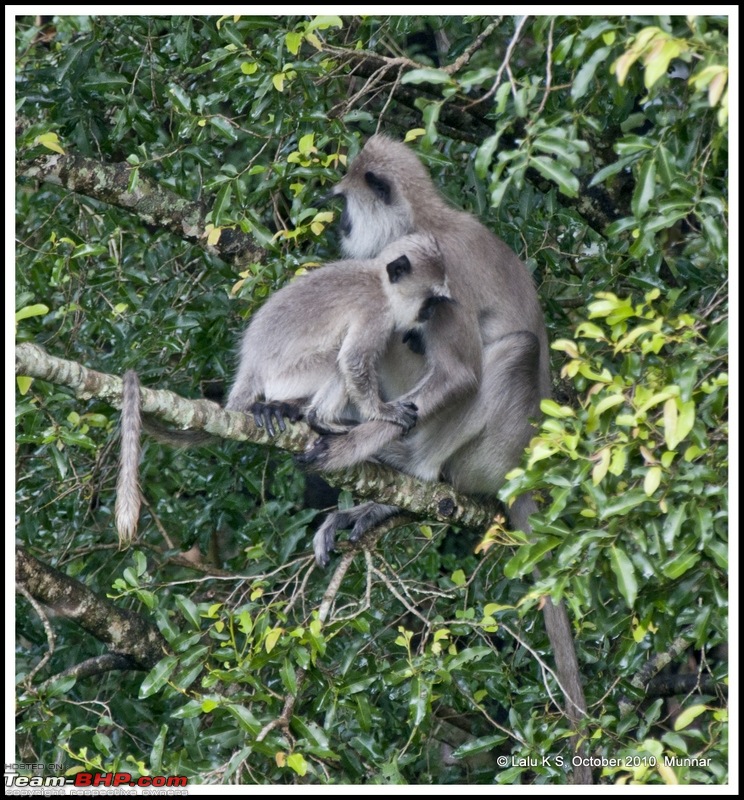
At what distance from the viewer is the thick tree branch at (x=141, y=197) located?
13.6 feet

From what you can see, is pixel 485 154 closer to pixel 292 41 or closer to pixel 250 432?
pixel 292 41

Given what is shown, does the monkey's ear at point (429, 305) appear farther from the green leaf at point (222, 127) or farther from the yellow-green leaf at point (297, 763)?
the yellow-green leaf at point (297, 763)

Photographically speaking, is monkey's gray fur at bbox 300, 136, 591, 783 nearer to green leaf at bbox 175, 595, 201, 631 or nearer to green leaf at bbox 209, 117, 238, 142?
green leaf at bbox 209, 117, 238, 142

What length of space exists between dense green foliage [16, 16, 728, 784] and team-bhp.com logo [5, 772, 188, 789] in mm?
44

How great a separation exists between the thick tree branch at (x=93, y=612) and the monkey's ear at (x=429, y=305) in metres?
1.44

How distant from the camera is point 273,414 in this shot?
3.70m

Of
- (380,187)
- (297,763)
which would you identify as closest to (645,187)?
(297,763)

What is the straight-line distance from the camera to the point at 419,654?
3344 mm

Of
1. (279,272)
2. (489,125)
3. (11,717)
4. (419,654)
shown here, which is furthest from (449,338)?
(11,717)

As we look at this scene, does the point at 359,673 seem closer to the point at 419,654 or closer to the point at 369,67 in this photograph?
the point at 419,654

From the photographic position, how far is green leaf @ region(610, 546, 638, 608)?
2436 millimetres

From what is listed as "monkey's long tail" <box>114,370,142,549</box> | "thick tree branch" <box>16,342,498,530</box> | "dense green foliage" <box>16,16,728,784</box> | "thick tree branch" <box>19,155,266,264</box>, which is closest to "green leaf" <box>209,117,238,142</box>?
"dense green foliage" <box>16,16,728,784</box>

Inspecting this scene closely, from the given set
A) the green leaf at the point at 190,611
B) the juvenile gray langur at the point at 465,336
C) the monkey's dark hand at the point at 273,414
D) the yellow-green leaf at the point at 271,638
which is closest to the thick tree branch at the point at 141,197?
the juvenile gray langur at the point at 465,336

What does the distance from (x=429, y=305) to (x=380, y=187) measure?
699 mm
